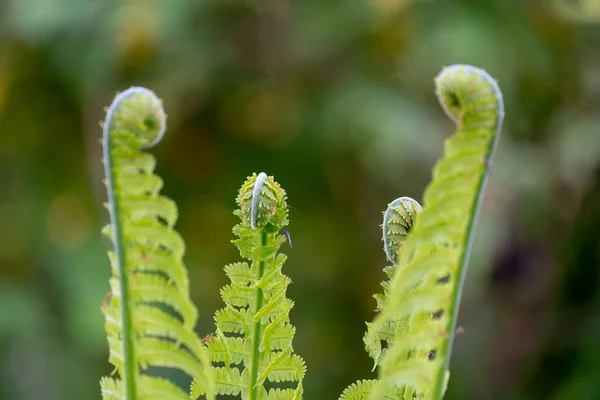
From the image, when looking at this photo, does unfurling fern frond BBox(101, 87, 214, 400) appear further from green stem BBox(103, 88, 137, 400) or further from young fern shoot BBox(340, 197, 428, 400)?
young fern shoot BBox(340, 197, 428, 400)

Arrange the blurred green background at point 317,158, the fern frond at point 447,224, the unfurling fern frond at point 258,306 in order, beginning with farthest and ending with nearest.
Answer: the blurred green background at point 317,158, the unfurling fern frond at point 258,306, the fern frond at point 447,224

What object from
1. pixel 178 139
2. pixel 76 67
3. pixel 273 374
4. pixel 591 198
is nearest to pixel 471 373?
pixel 591 198

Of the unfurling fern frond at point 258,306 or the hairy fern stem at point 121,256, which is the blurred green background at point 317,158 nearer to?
the unfurling fern frond at point 258,306

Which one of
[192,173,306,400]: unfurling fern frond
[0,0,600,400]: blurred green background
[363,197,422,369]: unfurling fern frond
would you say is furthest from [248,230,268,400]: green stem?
[0,0,600,400]: blurred green background

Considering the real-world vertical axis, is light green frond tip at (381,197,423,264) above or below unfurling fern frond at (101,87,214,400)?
above

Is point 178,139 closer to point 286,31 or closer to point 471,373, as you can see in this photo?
point 286,31

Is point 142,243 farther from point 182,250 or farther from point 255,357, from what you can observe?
point 255,357

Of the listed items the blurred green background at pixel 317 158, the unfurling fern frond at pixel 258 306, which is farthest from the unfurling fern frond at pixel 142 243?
the blurred green background at pixel 317 158
